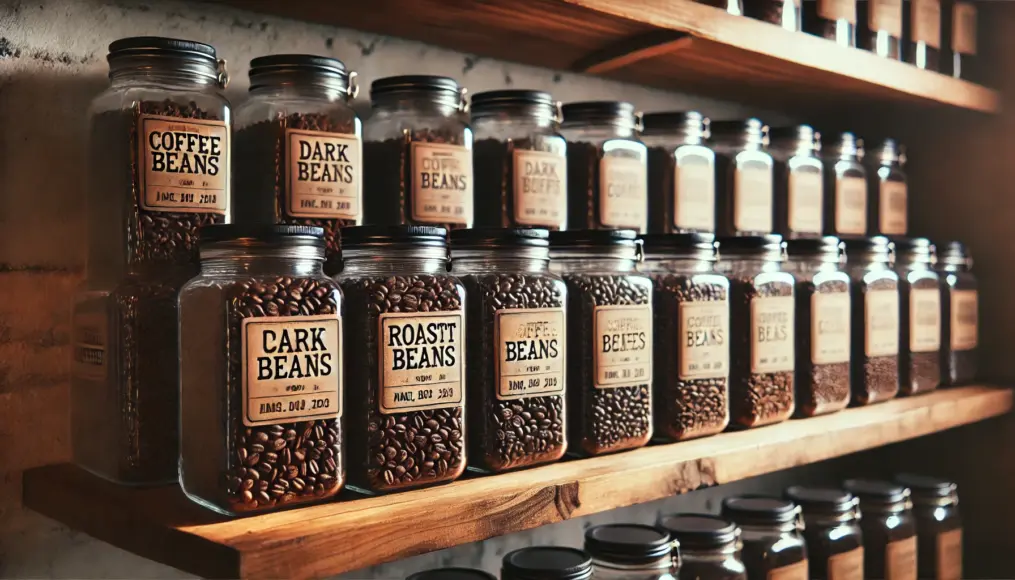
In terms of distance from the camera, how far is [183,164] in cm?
88

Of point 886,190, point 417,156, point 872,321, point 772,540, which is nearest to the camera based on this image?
point 417,156

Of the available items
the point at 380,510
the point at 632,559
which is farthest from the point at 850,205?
the point at 380,510

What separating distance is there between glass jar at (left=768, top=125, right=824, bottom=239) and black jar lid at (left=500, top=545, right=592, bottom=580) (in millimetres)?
641

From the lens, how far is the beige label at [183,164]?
0.86 meters

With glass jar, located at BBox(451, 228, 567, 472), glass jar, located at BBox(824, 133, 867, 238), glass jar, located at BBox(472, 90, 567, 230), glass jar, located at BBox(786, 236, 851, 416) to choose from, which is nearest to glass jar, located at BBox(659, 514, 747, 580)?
glass jar, located at BBox(786, 236, 851, 416)

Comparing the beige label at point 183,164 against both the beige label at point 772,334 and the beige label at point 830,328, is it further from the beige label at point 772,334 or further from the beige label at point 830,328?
the beige label at point 830,328

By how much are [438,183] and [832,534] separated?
881 mm

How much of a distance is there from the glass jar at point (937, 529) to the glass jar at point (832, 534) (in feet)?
0.63

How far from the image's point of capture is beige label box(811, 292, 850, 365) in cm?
135

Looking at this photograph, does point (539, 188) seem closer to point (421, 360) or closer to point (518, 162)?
point (518, 162)

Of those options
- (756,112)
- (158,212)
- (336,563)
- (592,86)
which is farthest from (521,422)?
(756,112)

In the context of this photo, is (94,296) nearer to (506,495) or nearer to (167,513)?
(167,513)

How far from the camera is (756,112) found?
182 centimetres

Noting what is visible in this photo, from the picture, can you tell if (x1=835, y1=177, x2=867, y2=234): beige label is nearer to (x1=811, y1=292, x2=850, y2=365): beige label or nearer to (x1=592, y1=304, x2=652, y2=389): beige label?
(x1=811, y1=292, x2=850, y2=365): beige label
